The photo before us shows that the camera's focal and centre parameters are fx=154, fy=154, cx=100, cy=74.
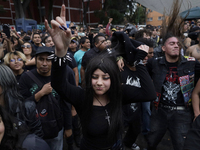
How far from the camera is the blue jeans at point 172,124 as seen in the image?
7.72 feet

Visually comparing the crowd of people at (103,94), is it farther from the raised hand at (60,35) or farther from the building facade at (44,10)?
the building facade at (44,10)

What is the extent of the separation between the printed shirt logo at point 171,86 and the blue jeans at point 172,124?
197 mm

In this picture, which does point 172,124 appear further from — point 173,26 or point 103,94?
point 173,26

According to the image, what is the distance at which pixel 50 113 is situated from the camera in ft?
6.82

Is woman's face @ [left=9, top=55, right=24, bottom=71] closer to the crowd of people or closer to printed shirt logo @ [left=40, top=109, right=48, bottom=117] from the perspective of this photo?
the crowd of people

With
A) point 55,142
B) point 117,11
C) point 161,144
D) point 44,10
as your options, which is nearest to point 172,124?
point 161,144

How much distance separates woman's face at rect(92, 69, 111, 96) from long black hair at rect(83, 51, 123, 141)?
0.04 metres

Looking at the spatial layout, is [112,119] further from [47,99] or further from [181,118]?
[181,118]

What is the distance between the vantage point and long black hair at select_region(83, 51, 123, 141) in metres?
1.54

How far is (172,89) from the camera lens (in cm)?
250

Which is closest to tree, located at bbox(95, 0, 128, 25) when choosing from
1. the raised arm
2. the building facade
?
the building facade

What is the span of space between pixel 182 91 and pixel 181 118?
1.37 ft

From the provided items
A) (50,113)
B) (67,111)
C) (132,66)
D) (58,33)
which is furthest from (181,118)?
(58,33)

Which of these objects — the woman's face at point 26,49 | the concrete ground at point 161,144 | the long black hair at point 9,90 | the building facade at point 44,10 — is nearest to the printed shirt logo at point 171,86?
the concrete ground at point 161,144
